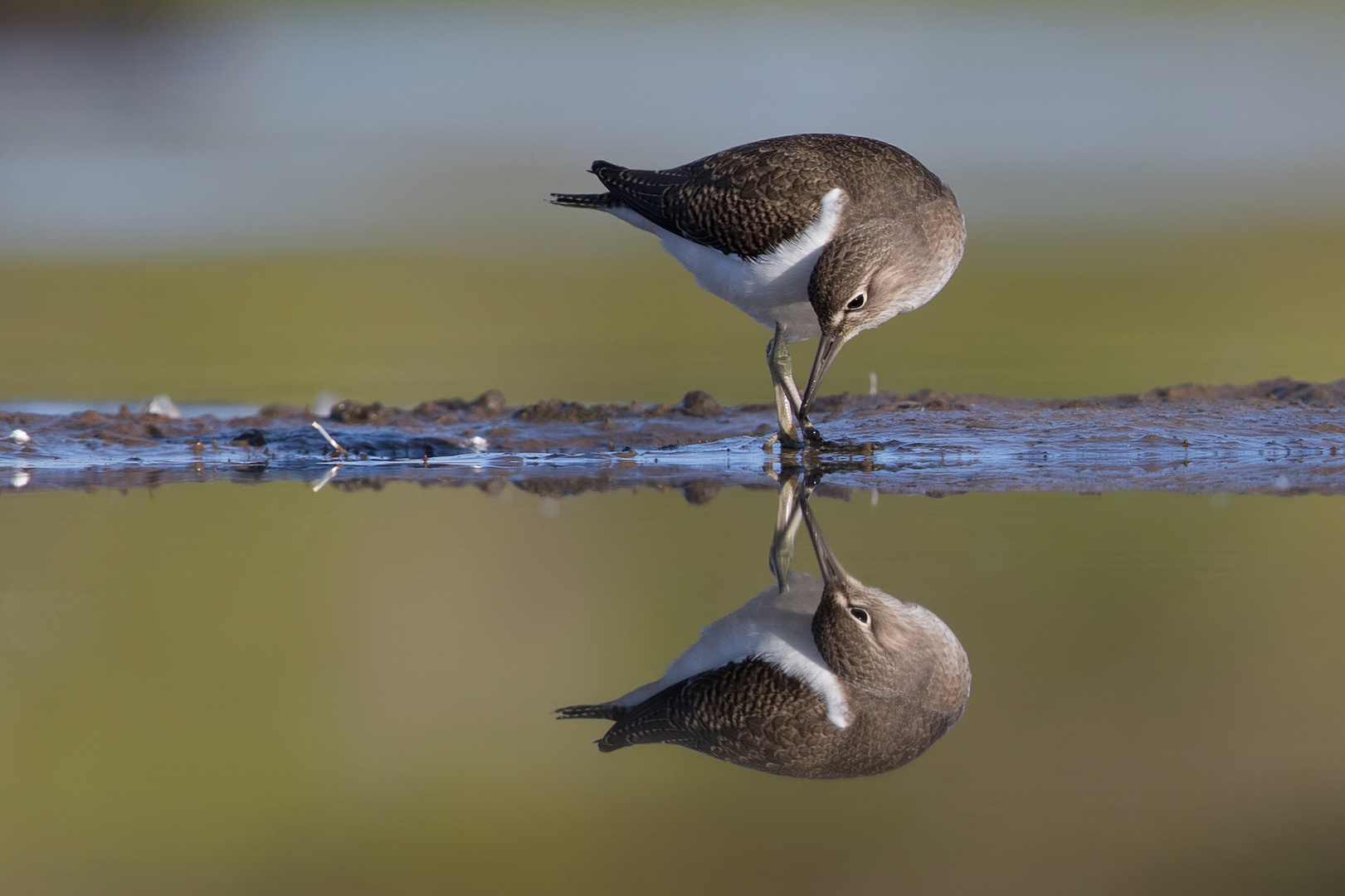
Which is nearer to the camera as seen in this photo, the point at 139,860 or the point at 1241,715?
the point at 139,860

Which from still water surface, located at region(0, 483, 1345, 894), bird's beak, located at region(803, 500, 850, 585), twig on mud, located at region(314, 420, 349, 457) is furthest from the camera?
twig on mud, located at region(314, 420, 349, 457)

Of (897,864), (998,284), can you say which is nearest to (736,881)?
(897,864)

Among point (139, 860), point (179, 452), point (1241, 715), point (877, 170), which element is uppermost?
point (877, 170)

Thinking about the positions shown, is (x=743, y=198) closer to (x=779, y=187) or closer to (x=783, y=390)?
(x=779, y=187)

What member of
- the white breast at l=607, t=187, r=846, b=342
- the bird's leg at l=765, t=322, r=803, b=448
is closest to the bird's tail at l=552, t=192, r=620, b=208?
the white breast at l=607, t=187, r=846, b=342

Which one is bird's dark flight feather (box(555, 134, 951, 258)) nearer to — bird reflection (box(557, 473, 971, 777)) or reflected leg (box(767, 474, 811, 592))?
reflected leg (box(767, 474, 811, 592))

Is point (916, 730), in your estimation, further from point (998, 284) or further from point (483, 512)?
point (998, 284)

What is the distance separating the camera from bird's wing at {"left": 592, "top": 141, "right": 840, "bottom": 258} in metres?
7.18

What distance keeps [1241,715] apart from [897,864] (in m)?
1.15

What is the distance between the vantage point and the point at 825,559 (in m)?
5.18

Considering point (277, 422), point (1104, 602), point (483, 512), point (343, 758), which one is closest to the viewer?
point (343, 758)

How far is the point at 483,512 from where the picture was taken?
6.12 metres

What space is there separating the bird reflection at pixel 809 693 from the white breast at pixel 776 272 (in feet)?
9.51

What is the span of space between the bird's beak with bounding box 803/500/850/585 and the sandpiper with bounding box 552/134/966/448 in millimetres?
1453
